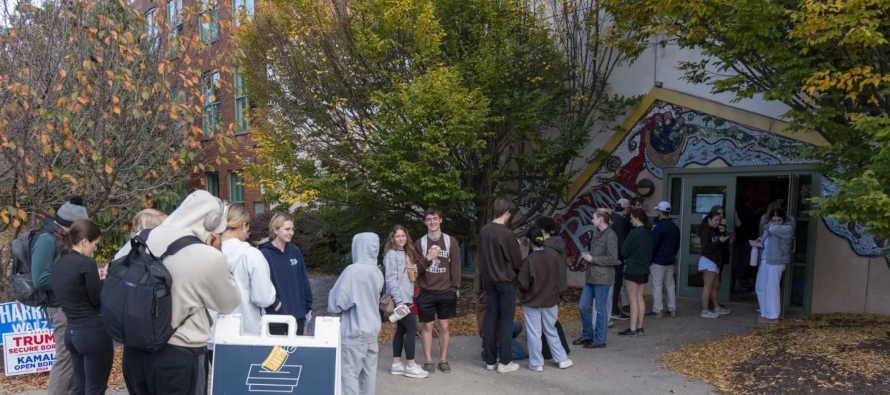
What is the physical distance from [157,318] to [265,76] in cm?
676

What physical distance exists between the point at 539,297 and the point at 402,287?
1.42m

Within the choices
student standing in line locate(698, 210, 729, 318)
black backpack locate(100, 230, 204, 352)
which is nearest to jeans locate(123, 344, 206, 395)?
black backpack locate(100, 230, 204, 352)

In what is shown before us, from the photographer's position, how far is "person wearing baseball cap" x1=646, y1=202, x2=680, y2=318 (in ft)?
27.6

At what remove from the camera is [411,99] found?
791 cm

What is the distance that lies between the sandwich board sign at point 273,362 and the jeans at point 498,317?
8.68 feet

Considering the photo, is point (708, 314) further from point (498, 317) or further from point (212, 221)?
point (212, 221)

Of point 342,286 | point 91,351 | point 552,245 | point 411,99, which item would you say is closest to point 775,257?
point 552,245

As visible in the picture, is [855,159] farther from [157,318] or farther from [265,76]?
[265,76]

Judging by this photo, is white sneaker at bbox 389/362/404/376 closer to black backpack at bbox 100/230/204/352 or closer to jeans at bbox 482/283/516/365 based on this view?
jeans at bbox 482/283/516/365

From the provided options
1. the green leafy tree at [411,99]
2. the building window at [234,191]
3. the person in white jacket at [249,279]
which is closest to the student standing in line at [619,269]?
the green leafy tree at [411,99]

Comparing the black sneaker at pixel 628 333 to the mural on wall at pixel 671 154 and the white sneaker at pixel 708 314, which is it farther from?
the mural on wall at pixel 671 154

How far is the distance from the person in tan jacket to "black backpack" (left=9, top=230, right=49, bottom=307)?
2.05 m

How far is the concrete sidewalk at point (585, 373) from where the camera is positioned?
580 cm

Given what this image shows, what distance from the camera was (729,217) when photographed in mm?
9562
